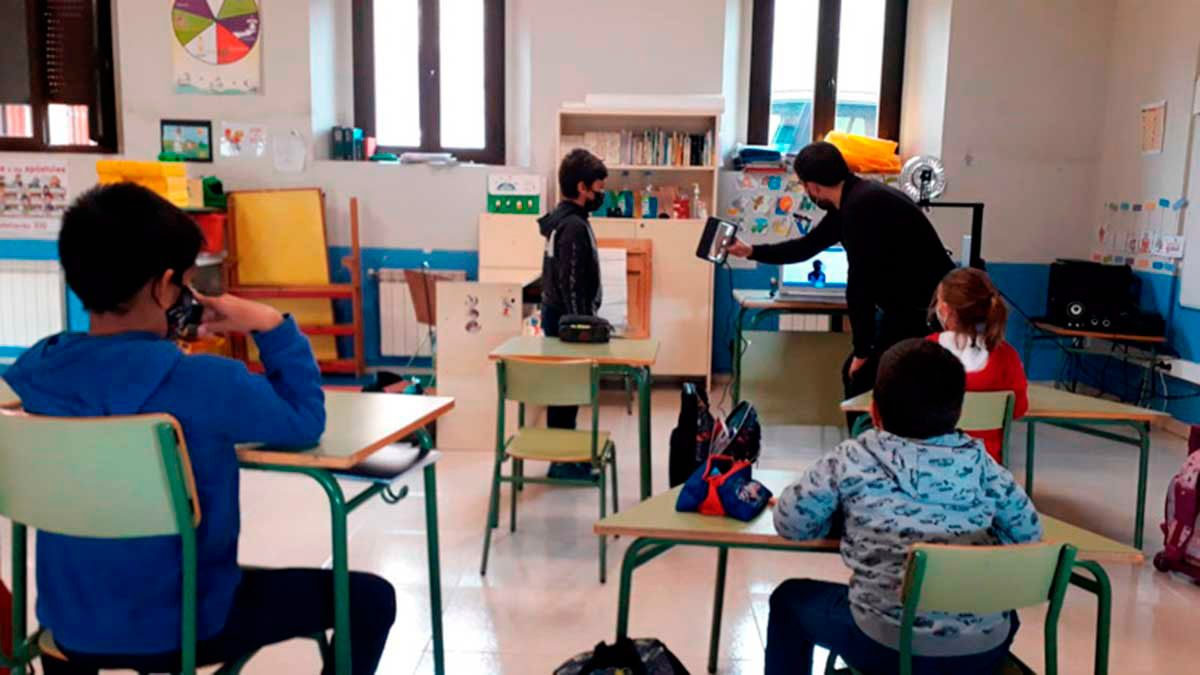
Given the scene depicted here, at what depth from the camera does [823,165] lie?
3807mm

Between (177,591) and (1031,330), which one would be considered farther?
(1031,330)

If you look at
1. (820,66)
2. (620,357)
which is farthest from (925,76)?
(620,357)

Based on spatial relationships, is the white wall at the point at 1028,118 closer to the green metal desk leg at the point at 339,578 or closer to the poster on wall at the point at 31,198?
the green metal desk leg at the point at 339,578

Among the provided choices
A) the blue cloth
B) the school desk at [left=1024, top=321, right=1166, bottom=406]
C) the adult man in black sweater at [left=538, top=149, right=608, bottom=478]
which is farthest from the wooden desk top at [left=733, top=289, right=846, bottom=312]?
the blue cloth

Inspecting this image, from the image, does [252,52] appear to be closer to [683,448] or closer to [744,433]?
[683,448]

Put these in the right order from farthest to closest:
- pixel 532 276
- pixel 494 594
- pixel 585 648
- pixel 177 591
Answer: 1. pixel 532 276
2. pixel 494 594
3. pixel 585 648
4. pixel 177 591

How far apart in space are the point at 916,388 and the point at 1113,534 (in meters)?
2.62

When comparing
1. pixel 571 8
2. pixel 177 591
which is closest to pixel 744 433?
pixel 177 591

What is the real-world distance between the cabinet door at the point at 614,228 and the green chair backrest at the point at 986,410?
125 inches

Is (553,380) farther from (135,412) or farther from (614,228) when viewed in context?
(614,228)

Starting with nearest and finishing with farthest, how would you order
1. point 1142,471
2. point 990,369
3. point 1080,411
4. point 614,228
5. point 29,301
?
point 990,369 < point 1080,411 < point 1142,471 < point 614,228 < point 29,301

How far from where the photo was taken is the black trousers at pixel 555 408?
4.06 m

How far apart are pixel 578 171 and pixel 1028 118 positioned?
381cm

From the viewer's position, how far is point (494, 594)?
2963mm
